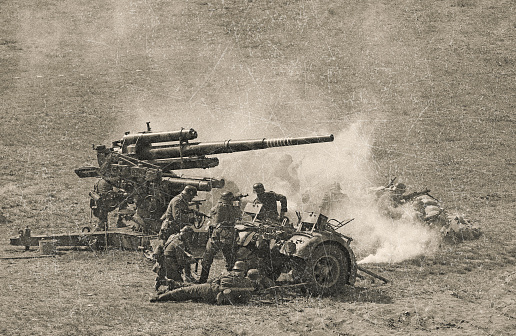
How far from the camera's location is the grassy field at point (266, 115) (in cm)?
1067

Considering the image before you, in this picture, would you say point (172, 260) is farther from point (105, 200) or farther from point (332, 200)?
point (332, 200)

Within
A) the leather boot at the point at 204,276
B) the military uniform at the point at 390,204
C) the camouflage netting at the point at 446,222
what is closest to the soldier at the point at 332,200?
the military uniform at the point at 390,204

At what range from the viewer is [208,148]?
15086mm

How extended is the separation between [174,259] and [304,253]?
2078 millimetres

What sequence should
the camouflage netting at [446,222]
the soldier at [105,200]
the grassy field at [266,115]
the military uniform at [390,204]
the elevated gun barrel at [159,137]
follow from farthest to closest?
the military uniform at [390,204] → the soldier at [105,200] → the camouflage netting at [446,222] → the elevated gun barrel at [159,137] → the grassy field at [266,115]

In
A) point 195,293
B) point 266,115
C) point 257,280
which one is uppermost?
point 266,115

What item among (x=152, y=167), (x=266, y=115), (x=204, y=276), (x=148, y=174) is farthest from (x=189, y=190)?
(x=266, y=115)

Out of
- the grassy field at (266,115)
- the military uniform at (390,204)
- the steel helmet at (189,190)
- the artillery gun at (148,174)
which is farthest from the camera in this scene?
the military uniform at (390,204)

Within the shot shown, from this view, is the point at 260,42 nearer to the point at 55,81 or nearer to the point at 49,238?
the point at 55,81

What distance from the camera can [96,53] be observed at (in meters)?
31.8

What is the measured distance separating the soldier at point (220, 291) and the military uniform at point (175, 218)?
2.05 m

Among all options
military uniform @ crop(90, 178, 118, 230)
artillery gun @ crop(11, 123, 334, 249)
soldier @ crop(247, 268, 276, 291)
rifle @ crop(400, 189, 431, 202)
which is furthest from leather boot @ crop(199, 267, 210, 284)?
rifle @ crop(400, 189, 431, 202)

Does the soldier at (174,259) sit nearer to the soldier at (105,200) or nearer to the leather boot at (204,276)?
the leather boot at (204,276)

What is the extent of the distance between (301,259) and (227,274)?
126cm
